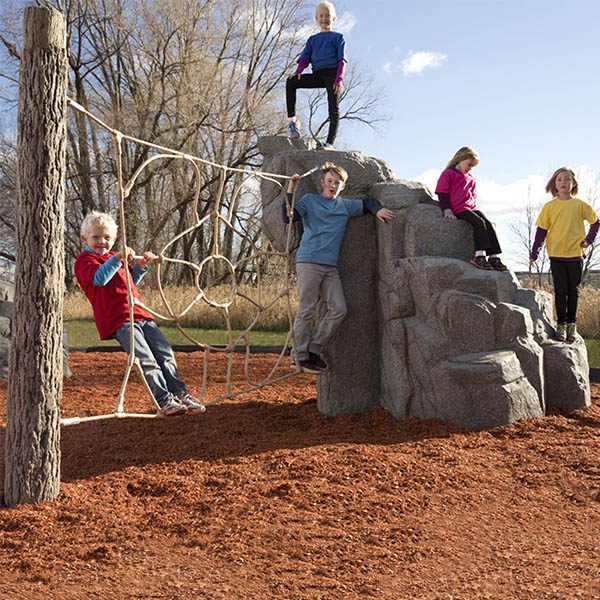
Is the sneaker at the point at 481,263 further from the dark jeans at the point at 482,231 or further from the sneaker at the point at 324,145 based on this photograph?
the sneaker at the point at 324,145

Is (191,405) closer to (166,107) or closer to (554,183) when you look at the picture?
(554,183)

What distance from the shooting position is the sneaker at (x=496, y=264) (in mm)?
4422

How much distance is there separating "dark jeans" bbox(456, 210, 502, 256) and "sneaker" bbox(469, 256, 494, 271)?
0.07 metres

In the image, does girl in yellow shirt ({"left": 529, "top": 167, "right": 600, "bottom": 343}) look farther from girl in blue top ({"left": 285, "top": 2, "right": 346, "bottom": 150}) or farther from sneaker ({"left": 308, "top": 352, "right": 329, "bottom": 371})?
sneaker ({"left": 308, "top": 352, "right": 329, "bottom": 371})

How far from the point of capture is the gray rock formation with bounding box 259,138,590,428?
4.01 metres

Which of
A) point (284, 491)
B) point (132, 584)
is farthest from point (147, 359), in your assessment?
point (132, 584)

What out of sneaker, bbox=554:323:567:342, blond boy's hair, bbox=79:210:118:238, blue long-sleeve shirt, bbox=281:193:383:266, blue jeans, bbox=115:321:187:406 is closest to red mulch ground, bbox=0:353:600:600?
blue jeans, bbox=115:321:187:406

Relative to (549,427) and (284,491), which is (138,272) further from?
(549,427)

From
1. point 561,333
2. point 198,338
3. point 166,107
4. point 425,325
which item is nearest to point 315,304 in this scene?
point 425,325

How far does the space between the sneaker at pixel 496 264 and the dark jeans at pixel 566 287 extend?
898mm

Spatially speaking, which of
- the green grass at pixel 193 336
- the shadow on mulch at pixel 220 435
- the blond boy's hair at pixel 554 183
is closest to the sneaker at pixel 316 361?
the shadow on mulch at pixel 220 435

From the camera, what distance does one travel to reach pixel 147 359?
360 cm

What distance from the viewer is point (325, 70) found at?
515 centimetres

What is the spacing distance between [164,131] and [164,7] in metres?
3.14
